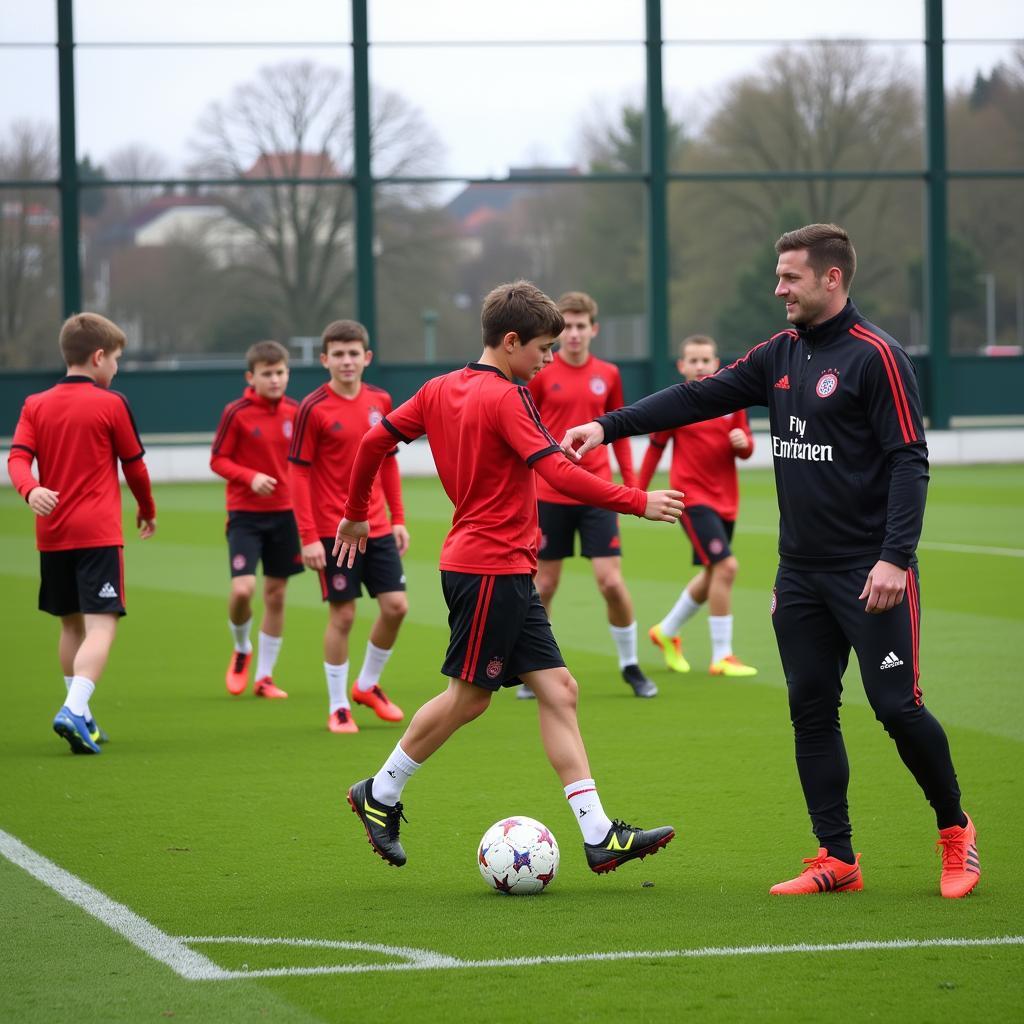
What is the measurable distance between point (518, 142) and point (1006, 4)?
941 cm

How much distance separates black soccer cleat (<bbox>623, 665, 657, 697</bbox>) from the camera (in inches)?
366

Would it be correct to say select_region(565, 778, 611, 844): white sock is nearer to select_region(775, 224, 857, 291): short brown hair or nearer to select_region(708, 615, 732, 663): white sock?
select_region(775, 224, 857, 291): short brown hair

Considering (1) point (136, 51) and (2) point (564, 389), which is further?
(1) point (136, 51)

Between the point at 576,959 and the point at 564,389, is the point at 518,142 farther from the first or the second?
the point at 576,959

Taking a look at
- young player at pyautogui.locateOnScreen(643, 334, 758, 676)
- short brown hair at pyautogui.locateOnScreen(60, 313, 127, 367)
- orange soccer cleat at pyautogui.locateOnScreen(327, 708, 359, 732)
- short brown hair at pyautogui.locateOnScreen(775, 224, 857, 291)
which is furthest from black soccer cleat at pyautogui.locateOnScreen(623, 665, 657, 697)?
short brown hair at pyautogui.locateOnScreen(775, 224, 857, 291)

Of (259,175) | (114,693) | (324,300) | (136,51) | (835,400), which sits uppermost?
(136,51)

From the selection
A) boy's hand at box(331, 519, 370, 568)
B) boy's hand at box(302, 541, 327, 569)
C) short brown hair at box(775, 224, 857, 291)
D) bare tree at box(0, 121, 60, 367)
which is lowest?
boy's hand at box(302, 541, 327, 569)

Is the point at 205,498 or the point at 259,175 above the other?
the point at 259,175

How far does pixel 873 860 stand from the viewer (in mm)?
5648

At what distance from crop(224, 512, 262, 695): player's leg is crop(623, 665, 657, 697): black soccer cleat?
2240mm

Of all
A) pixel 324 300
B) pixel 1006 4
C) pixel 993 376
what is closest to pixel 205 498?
pixel 324 300

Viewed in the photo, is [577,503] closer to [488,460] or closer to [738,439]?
[738,439]

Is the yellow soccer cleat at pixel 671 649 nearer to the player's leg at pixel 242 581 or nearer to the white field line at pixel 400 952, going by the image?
the player's leg at pixel 242 581

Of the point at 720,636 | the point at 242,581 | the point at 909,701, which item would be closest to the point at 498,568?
the point at 909,701
